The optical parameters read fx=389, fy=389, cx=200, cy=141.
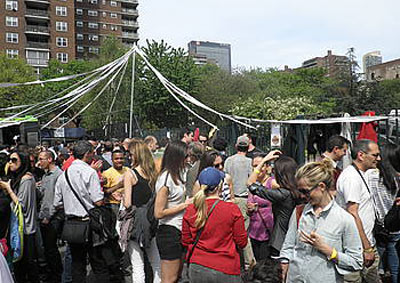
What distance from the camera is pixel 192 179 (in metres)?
4.69

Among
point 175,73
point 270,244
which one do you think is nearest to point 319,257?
point 270,244

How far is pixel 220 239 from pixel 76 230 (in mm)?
2133

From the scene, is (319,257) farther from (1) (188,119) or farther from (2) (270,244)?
(1) (188,119)

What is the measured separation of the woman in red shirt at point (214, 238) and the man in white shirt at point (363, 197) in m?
1.13

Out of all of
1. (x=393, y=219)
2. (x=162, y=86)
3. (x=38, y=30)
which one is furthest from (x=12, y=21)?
(x=393, y=219)

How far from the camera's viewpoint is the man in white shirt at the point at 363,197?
3.63m

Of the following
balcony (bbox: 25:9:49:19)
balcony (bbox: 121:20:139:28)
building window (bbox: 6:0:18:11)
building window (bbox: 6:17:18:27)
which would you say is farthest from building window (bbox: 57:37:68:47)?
balcony (bbox: 121:20:139:28)

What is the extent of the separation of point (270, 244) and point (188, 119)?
87.9ft

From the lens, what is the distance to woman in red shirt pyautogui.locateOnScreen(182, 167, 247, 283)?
324 centimetres

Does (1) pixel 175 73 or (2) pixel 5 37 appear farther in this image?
(2) pixel 5 37

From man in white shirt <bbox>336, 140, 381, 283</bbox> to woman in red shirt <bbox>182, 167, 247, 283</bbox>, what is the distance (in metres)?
1.13

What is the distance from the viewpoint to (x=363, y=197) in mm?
3742

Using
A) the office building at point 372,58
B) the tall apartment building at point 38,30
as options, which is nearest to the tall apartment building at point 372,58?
the office building at point 372,58

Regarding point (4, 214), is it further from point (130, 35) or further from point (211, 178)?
point (130, 35)
